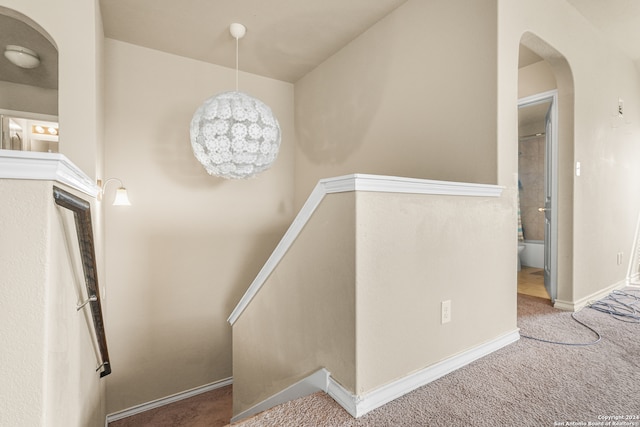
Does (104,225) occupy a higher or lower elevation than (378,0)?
lower

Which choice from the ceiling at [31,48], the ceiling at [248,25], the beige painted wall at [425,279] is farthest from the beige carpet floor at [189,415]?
the ceiling at [248,25]

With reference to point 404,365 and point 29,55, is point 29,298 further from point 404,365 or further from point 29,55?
point 29,55

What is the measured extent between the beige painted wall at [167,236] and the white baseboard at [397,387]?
100.0 inches

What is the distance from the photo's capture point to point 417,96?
2.42 meters

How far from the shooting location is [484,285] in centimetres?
180

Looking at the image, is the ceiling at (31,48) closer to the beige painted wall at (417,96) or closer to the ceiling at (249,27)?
the ceiling at (249,27)

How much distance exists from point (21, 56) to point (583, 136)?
5.01 m

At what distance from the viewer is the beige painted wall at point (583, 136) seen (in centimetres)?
198

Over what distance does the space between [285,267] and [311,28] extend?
2.31 metres

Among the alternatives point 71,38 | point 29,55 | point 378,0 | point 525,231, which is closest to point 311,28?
point 378,0

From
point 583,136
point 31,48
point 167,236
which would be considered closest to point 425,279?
point 583,136

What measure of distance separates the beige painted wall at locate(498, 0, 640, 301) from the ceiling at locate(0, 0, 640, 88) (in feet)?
0.67

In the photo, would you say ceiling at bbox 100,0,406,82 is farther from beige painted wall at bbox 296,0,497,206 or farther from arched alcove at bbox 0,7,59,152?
arched alcove at bbox 0,7,59,152

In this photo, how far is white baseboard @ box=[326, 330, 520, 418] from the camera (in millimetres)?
1293
